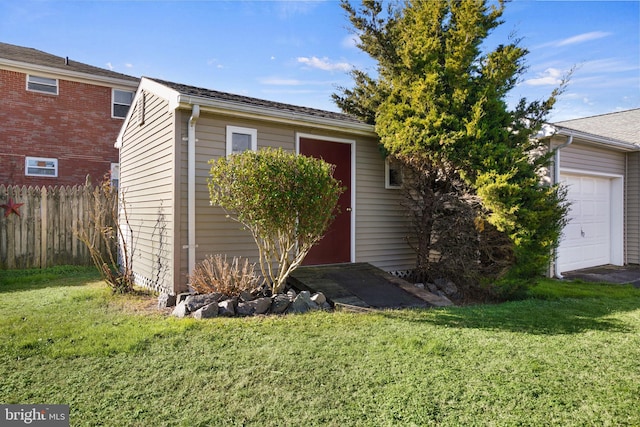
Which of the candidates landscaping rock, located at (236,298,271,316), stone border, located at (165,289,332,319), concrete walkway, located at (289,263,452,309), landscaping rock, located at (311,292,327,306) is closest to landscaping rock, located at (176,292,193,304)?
stone border, located at (165,289,332,319)

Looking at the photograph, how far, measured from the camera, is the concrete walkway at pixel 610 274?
8.03 metres

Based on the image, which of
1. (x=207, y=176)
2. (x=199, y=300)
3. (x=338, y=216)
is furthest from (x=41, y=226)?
(x=338, y=216)

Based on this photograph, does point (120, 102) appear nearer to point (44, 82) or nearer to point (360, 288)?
point (44, 82)

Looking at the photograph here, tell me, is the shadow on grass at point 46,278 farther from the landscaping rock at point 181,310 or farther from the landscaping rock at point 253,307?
the landscaping rock at point 253,307

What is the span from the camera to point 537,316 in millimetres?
4891

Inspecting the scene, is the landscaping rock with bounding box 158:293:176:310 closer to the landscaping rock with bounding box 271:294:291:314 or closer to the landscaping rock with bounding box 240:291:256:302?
the landscaping rock with bounding box 240:291:256:302

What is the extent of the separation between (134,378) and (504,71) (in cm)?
641

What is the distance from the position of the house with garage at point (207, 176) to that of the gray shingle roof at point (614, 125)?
7.76 meters

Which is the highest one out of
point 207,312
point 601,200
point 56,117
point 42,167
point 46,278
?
point 56,117

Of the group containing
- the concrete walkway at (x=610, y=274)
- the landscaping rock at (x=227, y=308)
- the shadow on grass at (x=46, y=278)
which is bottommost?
the shadow on grass at (x=46, y=278)

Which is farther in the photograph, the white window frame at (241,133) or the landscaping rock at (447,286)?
the landscaping rock at (447,286)

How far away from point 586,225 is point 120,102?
14.7 metres

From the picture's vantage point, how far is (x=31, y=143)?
12117 millimetres

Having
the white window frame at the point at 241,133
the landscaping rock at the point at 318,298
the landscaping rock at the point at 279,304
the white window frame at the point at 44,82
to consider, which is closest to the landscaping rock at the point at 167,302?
the landscaping rock at the point at 279,304
